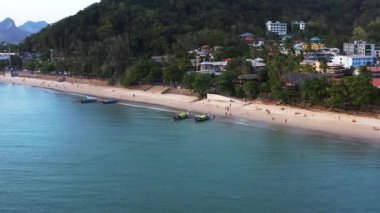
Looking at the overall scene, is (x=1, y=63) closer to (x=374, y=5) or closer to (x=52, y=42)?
(x=52, y=42)

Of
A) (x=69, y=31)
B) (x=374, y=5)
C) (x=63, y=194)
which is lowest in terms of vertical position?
(x=63, y=194)

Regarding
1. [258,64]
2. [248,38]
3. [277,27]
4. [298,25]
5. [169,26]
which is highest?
[298,25]

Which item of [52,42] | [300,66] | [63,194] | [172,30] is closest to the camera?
[63,194]

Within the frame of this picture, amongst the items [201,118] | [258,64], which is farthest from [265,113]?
[258,64]

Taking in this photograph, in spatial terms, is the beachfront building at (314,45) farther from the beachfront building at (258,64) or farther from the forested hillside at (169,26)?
the beachfront building at (258,64)

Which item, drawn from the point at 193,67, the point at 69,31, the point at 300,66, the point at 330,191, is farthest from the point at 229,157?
the point at 69,31

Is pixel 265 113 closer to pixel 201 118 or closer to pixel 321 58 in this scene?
pixel 201 118
